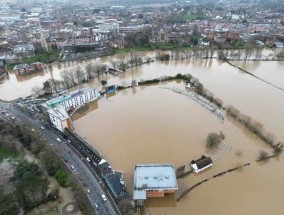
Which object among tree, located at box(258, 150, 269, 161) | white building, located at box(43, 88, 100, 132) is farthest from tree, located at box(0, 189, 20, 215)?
tree, located at box(258, 150, 269, 161)

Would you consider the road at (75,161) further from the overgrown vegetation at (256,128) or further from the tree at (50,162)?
the overgrown vegetation at (256,128)

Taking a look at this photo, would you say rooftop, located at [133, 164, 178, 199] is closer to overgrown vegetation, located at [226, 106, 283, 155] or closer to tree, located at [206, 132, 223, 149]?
tree, located at [206, 132, 223, 149]

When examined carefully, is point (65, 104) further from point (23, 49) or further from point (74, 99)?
point (23, 49)

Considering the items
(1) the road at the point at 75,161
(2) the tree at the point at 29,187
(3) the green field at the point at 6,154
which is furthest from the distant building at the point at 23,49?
(2) the tree at the point at 29,187

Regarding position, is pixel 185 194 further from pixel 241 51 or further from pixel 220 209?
pixel 241 51

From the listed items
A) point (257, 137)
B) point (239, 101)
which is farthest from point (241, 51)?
point (257, 137)

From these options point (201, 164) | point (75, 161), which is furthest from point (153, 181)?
point (75, 161)
